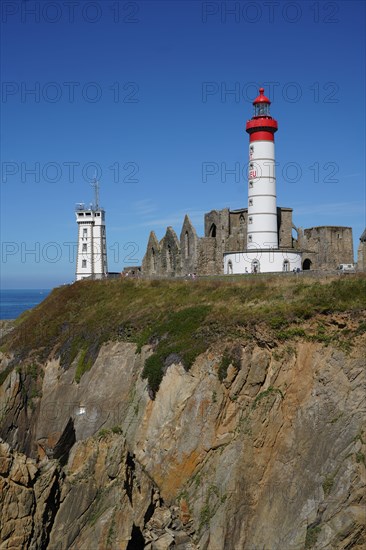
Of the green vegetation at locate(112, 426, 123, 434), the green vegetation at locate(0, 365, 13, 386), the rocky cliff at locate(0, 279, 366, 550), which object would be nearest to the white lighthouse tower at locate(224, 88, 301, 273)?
the rocky cliff at locate(0, 279, 366, 550)

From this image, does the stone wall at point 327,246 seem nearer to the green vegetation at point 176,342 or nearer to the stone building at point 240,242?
the stone building at point 240,242

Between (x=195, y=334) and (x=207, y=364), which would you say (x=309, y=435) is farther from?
(x=195, y=334)

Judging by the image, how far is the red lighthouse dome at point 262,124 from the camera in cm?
4794

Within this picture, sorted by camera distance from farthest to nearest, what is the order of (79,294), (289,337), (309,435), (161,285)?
(79,294), (161,285), (289,337), (309,435)

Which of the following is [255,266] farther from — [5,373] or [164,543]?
[164,543]

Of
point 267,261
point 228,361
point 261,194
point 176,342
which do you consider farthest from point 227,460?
point 261,194

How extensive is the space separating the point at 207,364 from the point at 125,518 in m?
8.85

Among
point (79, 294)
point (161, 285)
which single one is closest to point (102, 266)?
point (79, 294)

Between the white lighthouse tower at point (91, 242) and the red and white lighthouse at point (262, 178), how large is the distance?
20.8m

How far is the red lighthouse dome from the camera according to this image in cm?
4794

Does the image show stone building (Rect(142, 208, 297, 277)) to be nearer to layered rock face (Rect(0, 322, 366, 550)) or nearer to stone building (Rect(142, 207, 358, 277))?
stone building (Rect(142, 207, 358, 277))

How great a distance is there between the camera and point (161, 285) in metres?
42.8

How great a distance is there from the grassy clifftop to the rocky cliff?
25 centimetres

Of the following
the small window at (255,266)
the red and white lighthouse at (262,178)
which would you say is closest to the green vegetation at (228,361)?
the small window at (255,266)
